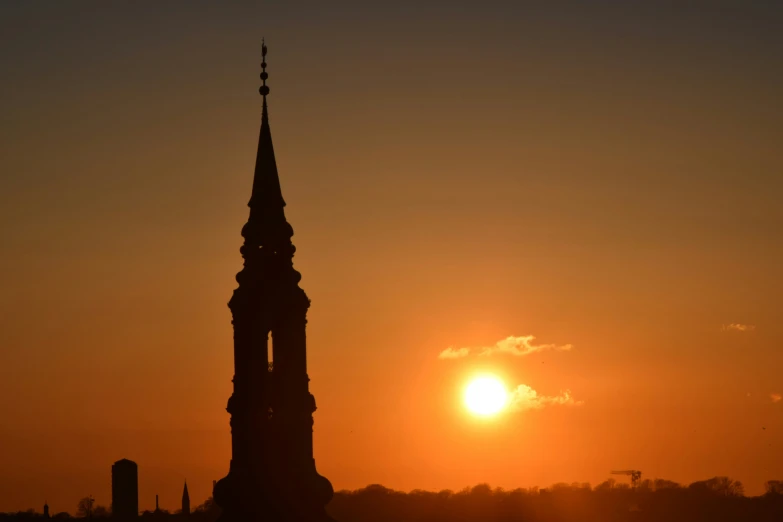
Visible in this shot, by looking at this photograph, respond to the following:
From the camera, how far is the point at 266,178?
289 feet

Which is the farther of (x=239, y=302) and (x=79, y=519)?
(x=79, y=519)

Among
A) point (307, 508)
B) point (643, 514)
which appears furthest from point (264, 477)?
point (643, 514)

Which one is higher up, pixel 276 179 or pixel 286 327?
pixel 276 179

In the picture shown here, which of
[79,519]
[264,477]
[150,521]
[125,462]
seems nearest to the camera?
[264,477]

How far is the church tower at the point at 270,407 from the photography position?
83.7 m

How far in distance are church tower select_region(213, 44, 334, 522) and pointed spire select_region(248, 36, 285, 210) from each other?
2.30 m

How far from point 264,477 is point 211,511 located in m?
40.0

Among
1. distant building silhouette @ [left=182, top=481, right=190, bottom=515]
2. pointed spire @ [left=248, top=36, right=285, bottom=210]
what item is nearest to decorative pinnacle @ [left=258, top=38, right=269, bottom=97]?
pointed spire @ [left=248, top=36, right=285, bottom=210]

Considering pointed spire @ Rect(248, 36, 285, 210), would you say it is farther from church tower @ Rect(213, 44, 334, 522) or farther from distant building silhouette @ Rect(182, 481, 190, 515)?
distant building silhouette @ Rect(182, 481, 190, 515)

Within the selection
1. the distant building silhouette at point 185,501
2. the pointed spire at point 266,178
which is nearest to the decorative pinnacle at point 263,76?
the pointed spire at point 266,178

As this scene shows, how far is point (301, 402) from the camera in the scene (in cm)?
8425

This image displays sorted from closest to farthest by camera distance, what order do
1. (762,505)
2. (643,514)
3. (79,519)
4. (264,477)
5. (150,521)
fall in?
(264,477) → (150,521) → (79,519) → (643,514) → (762,505)

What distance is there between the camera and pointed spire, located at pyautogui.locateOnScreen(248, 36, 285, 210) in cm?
8781

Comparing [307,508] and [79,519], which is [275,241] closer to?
[307,508]
